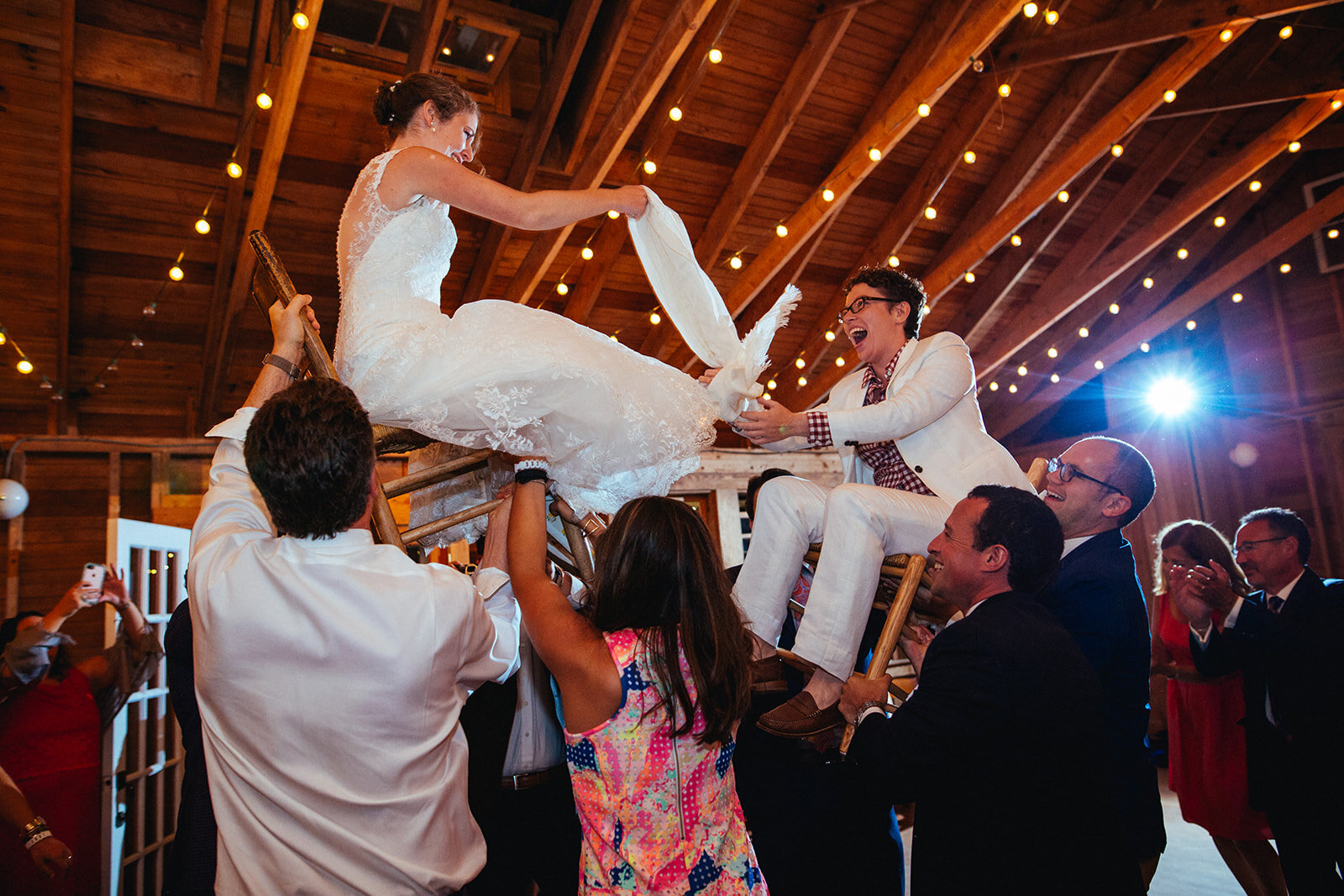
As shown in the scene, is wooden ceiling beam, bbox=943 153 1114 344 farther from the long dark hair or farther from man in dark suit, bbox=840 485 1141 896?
the long dark hair

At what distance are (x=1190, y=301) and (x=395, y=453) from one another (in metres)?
10.1

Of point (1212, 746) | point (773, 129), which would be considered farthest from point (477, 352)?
point (773, 129)

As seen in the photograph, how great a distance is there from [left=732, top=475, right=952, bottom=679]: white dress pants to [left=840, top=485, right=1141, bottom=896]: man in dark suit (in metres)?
0.27

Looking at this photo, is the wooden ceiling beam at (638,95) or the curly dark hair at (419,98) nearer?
the curly dark hair at (419,98)

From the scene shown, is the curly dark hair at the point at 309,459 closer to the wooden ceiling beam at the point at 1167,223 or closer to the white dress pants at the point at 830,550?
the white dress pants at the point at 830,550

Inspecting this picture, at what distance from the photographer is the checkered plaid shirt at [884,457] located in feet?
8.66

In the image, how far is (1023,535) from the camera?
1.97 metres

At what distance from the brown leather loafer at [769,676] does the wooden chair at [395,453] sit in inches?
21.3

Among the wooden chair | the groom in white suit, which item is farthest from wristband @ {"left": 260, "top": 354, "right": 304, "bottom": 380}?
the groom in white suit

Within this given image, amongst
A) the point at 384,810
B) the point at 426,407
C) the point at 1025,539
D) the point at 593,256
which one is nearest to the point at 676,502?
the point at 426,407

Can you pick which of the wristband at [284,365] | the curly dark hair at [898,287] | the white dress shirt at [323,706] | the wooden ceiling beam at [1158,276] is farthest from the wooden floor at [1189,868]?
the wooden ceiling beam at [1158,276]

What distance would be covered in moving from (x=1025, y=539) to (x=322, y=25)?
16.8ft

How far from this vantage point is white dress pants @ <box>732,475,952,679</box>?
83.4 inches

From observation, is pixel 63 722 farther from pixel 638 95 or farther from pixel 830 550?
pixel 638 95
